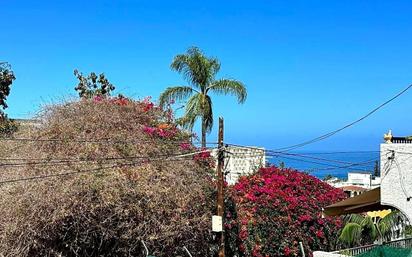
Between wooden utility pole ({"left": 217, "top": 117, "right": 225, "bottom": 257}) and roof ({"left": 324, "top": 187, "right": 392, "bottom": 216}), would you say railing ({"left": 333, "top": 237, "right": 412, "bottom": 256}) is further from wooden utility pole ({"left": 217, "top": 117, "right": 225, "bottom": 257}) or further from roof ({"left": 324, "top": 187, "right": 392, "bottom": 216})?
wooden utility pole ({"left": 217, "top": 117, "right": 225, "bottom": 257})

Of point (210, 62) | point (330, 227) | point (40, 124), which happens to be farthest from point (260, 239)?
point (210, 62)

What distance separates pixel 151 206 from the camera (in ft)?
→ 40.8

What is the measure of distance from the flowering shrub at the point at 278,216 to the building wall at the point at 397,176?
4.96 m

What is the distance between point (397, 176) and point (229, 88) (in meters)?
12.3

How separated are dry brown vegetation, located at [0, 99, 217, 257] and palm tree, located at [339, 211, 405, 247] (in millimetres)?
5602

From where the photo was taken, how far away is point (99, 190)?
12.1 m

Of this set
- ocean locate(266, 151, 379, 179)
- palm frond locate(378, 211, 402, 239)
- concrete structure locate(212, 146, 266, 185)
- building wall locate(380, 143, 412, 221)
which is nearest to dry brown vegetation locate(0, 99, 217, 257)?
building wall locate(380, 143, 412, 221)

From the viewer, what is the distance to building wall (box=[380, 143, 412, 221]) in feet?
35.8

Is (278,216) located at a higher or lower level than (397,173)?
lower

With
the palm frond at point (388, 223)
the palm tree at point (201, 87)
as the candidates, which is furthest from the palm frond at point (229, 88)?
the palm frond at point (388, 223)

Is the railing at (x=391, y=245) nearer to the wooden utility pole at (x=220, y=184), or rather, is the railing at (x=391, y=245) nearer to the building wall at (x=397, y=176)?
the building wall at (x=397, y=176)

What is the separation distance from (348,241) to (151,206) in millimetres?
7770

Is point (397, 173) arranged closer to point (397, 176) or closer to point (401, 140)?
point (397, 176)

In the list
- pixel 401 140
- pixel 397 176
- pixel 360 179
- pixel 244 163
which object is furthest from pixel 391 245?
pixel 360 179
